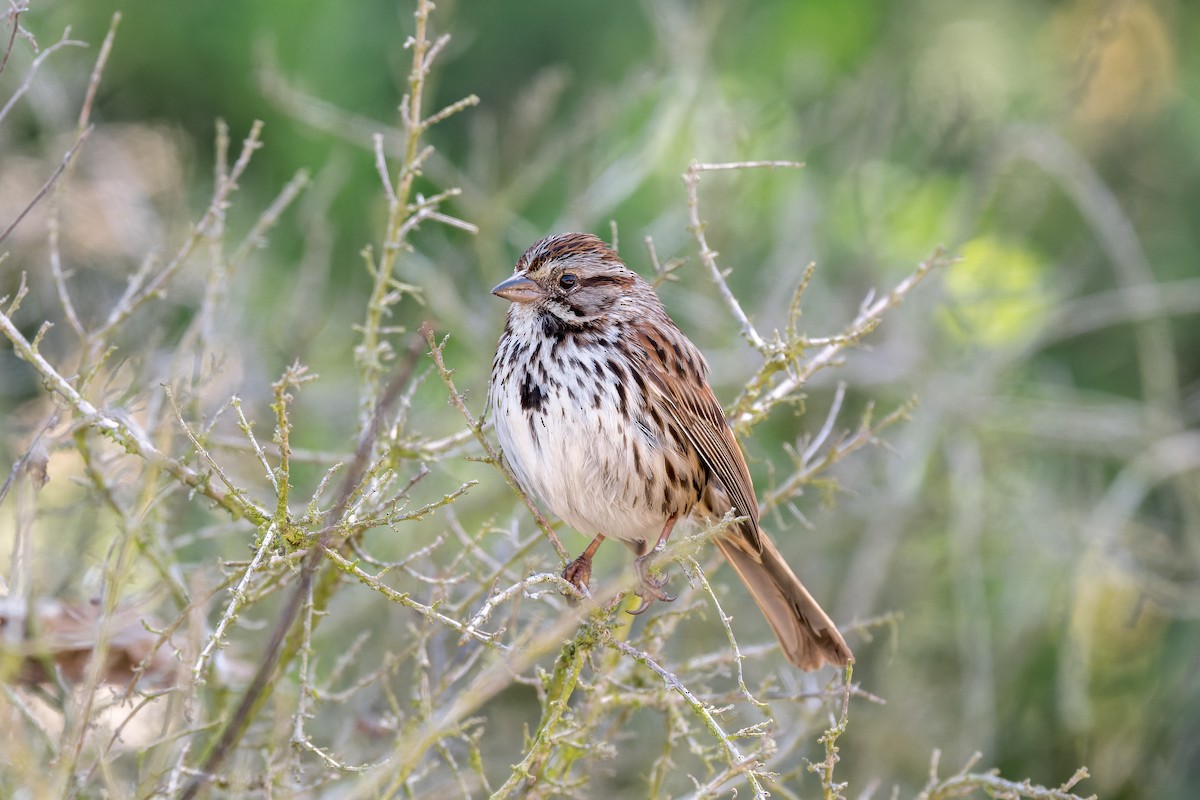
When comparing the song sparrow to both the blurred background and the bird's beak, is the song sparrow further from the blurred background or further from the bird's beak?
the blurred background

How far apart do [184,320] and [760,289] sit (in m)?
2.61

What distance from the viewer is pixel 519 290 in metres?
3.97

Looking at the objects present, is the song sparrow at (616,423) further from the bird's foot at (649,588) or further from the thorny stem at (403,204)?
Answer: the thorny stem at (403,204)

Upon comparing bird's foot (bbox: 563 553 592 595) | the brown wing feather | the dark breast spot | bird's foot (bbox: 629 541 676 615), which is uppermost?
the dark breast spot

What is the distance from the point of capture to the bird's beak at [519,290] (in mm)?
3961

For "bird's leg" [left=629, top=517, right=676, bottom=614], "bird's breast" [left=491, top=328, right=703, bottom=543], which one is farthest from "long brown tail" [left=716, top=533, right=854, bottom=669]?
"bird's leg" [left=629, top=517, right=676, bottom=614]

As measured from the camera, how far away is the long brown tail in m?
4.02

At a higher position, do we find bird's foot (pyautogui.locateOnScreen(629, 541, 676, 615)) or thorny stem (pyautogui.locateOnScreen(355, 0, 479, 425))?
thorny stem (pyautogui.locateOnScreen(355, 0, 479, 425))

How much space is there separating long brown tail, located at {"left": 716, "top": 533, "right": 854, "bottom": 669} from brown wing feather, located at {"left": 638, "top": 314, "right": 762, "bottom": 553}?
0.27 feet

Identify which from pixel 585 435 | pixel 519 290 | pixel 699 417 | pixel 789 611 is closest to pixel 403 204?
pixel 519 290

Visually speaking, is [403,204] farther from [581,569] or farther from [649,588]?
[581,569]

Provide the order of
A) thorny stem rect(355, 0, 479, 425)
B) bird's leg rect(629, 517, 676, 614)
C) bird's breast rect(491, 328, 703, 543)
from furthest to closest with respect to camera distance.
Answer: bird's breast rect(491, 328, 703, 543), bird's leg rect(629, 517, 676, 614), thorny stem rect(355, 0, 479, 425)

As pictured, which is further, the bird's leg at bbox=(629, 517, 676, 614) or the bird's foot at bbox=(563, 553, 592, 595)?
the bird's foot at bbox=(563, 553, 592, 595)

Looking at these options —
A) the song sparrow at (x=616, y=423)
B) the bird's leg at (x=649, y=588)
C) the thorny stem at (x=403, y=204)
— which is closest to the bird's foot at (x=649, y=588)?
the bird's leg at (x=649, y=588)
